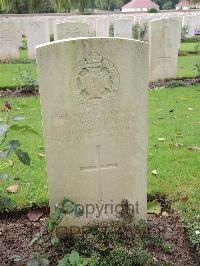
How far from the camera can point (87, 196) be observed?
10.6 feet

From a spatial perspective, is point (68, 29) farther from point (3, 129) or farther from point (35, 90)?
point (3, 129)

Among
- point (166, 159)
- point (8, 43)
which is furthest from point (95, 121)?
point (8, 43)

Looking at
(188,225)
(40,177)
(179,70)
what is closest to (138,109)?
(188,225)

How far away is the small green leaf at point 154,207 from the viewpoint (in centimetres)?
369

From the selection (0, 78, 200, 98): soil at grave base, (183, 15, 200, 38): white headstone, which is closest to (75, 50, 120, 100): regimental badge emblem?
(0, 78, 200, 98): soil at grave base

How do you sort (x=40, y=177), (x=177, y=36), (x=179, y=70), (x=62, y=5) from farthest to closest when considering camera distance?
(x=62, y=5) < (x=179, y=70) < (x=177, y=36) < (x=40, y=177)

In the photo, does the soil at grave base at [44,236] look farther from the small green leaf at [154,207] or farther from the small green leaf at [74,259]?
the small green leaf at [74,259]

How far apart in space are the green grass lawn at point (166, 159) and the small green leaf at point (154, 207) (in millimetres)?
152

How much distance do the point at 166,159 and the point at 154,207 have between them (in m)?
1.07

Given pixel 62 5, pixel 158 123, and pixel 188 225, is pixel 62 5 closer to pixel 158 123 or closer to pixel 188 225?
pixel 158 123

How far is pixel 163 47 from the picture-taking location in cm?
934

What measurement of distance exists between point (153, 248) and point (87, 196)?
0.66 m

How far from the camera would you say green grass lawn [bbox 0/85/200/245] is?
3.86 meters

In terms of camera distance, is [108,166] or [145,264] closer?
[145,264]
